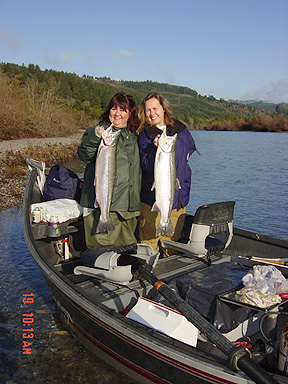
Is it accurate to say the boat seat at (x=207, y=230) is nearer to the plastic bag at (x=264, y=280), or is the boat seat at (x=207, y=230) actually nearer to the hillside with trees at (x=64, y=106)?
the plastic bag at (x=264, y=280)

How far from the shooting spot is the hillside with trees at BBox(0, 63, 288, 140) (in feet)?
76.9

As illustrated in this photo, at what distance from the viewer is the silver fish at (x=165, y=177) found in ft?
13.5

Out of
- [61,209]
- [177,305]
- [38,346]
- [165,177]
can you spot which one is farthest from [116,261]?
[38,346]

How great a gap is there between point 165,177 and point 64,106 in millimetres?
36759

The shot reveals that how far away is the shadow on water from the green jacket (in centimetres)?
180

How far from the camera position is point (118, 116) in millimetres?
4309

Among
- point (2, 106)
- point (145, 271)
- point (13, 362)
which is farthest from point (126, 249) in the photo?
point (2, 106)

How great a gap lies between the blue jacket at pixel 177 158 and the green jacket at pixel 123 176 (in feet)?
0.35

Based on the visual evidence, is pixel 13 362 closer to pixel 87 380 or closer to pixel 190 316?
pixel 87 380

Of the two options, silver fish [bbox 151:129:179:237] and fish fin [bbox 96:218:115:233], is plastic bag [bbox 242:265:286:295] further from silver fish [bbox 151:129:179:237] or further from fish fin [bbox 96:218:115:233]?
fish fin [bbox 96:218:115:233]

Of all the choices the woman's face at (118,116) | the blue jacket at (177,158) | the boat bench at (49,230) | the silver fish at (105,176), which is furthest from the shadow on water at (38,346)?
the woman's face at (118,116)

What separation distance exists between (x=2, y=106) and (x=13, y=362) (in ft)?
64.8

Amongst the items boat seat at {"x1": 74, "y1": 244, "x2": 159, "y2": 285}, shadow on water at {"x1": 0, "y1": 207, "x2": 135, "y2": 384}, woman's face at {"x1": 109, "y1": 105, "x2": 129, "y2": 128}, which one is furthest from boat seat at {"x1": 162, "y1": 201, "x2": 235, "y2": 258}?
shadow on water at {"x1": 0, "y1": 207, "x2": 135, "y2": 384}

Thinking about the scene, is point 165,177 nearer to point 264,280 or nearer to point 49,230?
point 264,280
